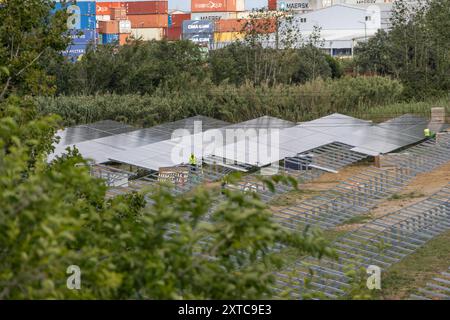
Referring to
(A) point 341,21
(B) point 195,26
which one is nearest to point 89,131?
(A) point 341,21

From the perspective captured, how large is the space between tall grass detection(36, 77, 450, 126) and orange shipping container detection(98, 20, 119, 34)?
6652cm

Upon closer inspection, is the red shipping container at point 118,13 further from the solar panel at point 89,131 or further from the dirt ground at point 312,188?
the dirt ground at point 312,188

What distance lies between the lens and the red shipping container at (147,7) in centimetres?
12400

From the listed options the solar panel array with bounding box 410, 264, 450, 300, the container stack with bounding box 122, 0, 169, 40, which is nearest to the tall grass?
the solar panel array with bounding box 410, 264, 450, 300

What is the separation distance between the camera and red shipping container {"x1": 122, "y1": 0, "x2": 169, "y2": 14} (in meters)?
124

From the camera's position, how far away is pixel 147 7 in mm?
124500

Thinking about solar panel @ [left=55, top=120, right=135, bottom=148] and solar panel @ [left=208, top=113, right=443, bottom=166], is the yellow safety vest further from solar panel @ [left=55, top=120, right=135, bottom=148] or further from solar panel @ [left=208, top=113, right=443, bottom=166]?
solar panel @ [left=55, top=120, right=135, bottom=148]

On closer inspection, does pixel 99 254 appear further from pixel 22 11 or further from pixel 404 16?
pixel 404 16

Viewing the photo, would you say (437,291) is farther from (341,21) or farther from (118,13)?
(118,13)

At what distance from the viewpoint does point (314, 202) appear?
24.0 meters

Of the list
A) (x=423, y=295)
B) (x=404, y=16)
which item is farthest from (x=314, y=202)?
(x=404, y=16)

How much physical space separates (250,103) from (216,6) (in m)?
91.4

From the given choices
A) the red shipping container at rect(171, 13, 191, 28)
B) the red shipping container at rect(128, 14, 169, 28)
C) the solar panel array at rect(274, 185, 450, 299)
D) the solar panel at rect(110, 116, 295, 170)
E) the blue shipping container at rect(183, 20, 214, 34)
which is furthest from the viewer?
the red shipping container at rect(171, 13, 191, 28)

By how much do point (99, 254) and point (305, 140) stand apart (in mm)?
26417
